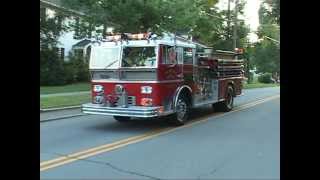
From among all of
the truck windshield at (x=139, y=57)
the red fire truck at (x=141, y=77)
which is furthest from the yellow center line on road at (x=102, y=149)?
the truck windshield at (x=139, y=57)

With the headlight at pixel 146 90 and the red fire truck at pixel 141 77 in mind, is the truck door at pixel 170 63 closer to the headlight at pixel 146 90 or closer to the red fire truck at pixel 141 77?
the red fire truck at pixel 141 77

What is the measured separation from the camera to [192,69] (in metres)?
13.8

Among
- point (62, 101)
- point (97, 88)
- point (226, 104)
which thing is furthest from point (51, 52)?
point (97, 88)

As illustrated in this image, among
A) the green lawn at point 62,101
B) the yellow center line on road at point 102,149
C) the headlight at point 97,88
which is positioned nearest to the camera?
the yellow center line on road at point 102,149

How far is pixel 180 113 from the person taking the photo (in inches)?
509

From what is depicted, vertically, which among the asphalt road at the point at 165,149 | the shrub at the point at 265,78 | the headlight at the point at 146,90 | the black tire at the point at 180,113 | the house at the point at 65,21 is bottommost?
the asphalt road at the point at 165,149

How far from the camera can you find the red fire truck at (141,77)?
1196 cm

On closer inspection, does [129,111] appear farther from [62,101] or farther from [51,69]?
[51,69]

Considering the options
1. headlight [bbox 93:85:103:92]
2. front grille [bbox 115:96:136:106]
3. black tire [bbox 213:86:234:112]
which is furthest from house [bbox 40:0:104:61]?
front grille [bbox 115:96:136:106]

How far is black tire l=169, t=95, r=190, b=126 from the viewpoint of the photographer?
41.9 feet

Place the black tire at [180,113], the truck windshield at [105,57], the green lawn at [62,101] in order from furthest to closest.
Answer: the green lawn at [62,101] → the black tire at [180,113] → the truck windshield at [105,57]
